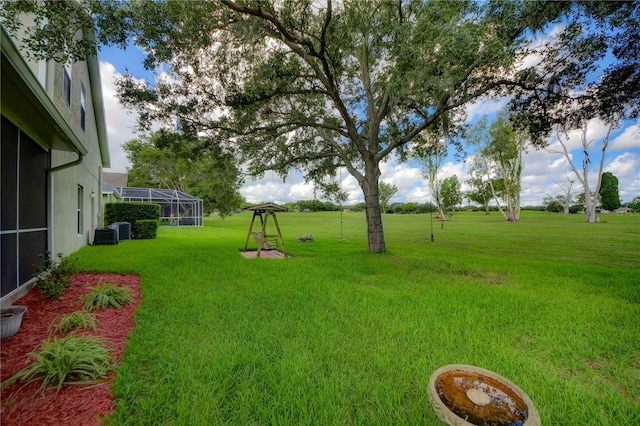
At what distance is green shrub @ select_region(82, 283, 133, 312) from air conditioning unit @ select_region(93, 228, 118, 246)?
8096 mm

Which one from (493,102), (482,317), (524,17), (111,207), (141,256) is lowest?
(482,317)

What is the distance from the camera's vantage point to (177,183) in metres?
33.1

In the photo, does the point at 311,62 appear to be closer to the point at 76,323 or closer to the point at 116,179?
the point at 76,323

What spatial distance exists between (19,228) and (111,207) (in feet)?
40.6

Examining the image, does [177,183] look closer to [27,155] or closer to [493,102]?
[27,155]

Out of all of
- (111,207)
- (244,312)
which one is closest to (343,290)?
(244,312)

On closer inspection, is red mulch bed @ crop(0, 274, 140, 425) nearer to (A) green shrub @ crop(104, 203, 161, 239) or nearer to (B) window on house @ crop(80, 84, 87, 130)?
(B) window on house @ crop(80, 84, 87, 130)

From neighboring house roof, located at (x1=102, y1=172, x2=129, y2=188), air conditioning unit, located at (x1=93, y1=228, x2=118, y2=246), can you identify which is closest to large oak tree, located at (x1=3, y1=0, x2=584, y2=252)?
air conditioning unit, located at (x1=93, y1=228, x2=118, y2=246)

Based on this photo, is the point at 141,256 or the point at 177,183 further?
the point at 177,183

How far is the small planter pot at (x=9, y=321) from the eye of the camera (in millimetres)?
2809

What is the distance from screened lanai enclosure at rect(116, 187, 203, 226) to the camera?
2161 centimetres

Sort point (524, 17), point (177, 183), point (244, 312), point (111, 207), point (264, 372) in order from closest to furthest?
point (264, 372) → point (244, 312) → point (524, 17) → point (111, 207) → point (177, 183)

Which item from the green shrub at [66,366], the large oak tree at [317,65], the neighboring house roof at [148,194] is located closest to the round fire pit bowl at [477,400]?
the green shrub at [66,366]

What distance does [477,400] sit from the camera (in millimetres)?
1479
